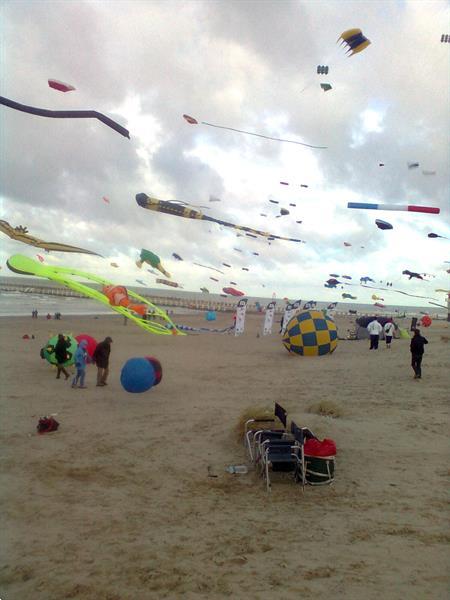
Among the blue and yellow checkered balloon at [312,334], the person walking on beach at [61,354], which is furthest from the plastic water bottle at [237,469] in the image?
the blue and yellow checkered balloon at [312,334]

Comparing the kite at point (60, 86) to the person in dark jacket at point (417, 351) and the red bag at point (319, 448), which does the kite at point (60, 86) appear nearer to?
the red bag at point (319, 448)

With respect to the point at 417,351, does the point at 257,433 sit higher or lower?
lower

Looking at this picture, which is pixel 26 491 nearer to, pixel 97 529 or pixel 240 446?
pixel 97 529

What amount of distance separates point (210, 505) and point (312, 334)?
1270 cm

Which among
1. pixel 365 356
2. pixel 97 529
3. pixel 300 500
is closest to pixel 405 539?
pixel 300 500

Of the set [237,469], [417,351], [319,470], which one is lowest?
[237,469]

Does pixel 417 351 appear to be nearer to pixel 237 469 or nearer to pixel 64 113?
pixel 237 469

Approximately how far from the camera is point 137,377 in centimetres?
1058

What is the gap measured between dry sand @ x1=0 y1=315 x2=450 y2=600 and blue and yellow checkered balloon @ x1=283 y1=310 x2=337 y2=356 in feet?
21.5

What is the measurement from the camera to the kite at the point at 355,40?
7788 millimetres

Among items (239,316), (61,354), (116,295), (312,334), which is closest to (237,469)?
(61,354)

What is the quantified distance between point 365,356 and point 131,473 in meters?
12.9

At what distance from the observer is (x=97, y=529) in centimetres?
443

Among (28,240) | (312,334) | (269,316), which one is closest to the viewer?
(28,240)
